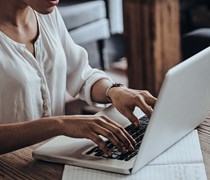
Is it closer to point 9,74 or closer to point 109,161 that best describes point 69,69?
point 9,74

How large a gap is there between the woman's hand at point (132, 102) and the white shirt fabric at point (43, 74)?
0.20 meters

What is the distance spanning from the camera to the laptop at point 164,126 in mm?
937

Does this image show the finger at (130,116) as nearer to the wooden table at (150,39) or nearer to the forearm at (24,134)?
the forearm at (24,134)

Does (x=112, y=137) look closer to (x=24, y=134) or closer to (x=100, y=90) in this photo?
(x=24, y=134)

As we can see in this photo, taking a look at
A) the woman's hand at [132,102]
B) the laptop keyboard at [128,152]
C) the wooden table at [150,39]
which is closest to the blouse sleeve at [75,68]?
the woman's hand at [132,102]

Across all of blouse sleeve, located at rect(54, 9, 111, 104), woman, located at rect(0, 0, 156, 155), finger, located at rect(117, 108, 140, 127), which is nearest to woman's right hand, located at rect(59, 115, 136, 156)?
woman, located at rect(0, 0, 156, 155)

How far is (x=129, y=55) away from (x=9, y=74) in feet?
5.76

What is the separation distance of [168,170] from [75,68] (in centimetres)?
61

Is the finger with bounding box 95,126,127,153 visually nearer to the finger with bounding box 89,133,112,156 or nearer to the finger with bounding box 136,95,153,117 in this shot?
the finger with bounding box 89,133,112,156

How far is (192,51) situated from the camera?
7.61ft

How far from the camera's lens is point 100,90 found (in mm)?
1447

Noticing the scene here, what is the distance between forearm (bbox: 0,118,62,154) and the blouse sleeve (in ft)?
1.25

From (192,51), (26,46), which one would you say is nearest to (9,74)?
(26,46)

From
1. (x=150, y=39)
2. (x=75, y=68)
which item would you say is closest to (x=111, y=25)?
(x=150, y=39)
